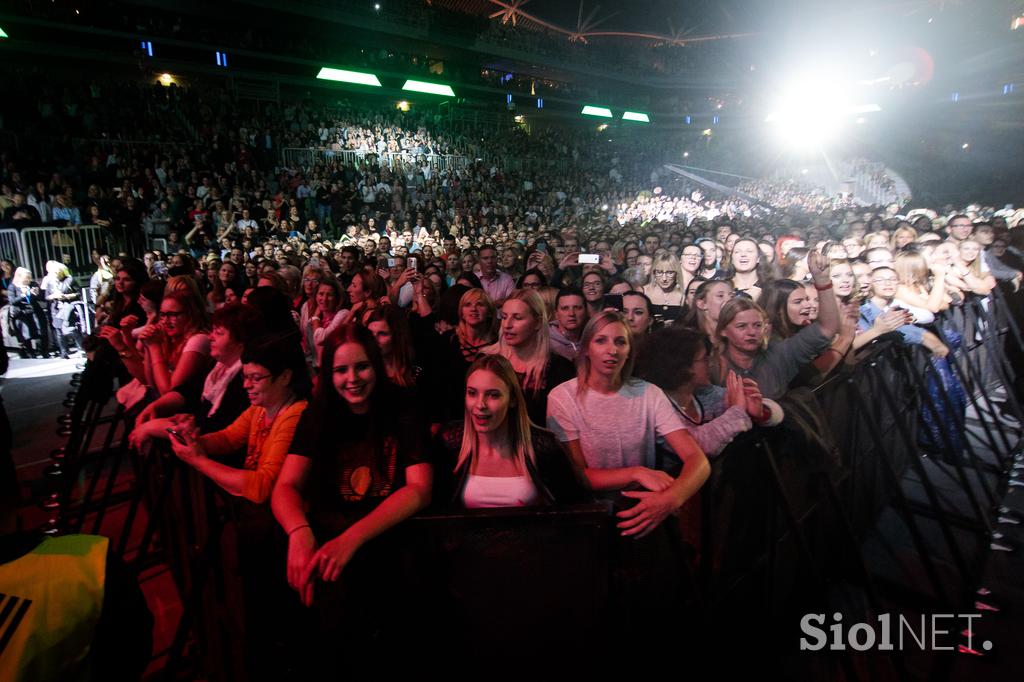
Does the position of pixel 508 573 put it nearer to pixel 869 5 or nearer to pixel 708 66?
pixel 869 5

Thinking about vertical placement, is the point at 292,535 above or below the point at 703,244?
below

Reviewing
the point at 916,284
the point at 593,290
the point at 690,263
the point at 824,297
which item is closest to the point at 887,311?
the point at 824,297

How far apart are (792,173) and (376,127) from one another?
30.9m

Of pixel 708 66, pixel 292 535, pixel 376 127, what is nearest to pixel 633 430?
Result: pixel 292 535

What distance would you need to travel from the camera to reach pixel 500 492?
2.13m

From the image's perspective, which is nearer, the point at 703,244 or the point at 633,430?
the point at 633,430

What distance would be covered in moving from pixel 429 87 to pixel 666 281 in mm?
23914

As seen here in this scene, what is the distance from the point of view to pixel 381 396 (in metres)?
2.24

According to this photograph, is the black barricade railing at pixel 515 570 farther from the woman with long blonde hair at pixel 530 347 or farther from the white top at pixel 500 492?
the woman with long blonde hair at pixel 530 347

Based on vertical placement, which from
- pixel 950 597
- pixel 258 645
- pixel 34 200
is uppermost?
pixel 34 200

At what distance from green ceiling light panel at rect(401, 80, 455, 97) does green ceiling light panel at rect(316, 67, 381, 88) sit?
145 centimetres

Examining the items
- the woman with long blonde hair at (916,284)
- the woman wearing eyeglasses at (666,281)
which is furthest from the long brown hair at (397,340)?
the woman with long blonde hair at (916,284)

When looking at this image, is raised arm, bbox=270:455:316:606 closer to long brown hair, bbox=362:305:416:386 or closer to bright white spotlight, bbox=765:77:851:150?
long brown hair, bbox=362:305:416:386

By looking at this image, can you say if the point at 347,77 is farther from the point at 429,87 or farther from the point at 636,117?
the point at 636,117
